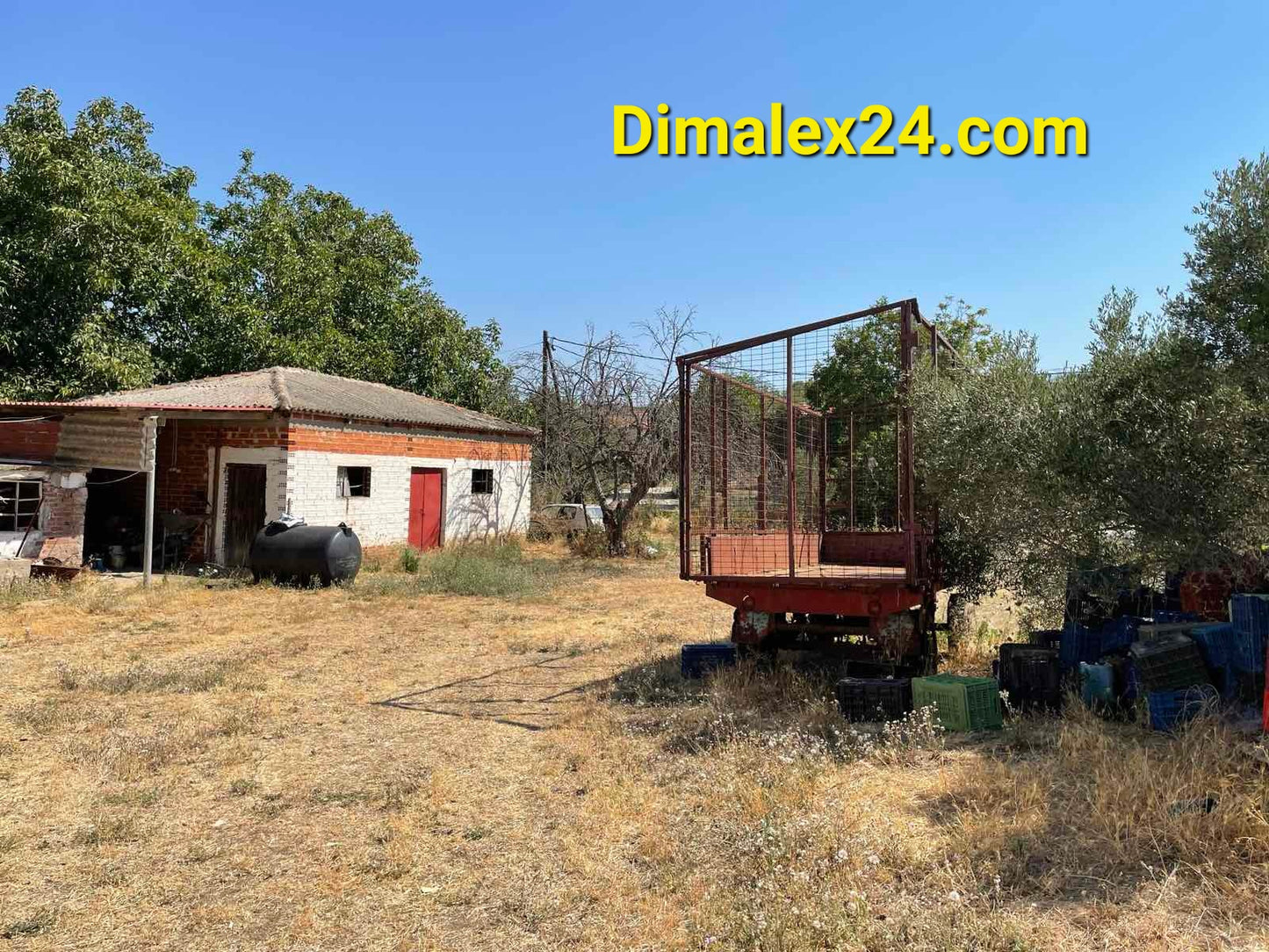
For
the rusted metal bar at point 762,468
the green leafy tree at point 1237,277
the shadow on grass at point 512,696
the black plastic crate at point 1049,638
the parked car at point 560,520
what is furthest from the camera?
the parked car at point 560,520

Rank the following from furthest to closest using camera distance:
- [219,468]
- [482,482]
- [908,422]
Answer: [482,482] < [219,468] < [908,422]

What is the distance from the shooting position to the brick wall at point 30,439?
15008 millimetres

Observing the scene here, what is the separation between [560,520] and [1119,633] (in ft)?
60.8

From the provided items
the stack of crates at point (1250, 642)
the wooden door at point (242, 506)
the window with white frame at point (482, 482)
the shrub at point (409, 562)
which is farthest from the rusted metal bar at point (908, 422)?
the window with white frame at point (482, 482)

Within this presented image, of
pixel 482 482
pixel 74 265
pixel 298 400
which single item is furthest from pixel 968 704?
pixel 74 265

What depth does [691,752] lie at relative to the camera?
5938 millimetres

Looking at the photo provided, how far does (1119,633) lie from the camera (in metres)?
6.72

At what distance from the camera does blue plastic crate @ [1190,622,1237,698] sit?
586cm

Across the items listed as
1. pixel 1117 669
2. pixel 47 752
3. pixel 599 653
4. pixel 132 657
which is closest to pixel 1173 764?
pixel 1117 669

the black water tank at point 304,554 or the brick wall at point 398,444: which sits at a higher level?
the brick wall at point 398,444

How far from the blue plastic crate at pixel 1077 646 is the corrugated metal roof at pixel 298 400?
12880 millimetres

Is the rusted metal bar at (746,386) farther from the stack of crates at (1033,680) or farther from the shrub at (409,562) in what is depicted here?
the shrub at (409,562)

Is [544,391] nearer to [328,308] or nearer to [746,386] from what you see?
[328,308]

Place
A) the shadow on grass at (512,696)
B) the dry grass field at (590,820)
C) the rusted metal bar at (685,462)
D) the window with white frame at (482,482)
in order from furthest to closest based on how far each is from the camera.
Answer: the window with white frame at (482,482) < the rusted metal bar at (685,462) < the shadow on grass at (512,696) < the dry grass field at (590,820)
